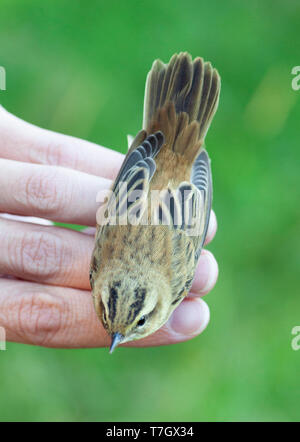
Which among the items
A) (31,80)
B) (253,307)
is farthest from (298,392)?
(31,80)

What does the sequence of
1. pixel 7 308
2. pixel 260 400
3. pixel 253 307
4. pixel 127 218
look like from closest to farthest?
1. pixel 127 218
2. pixel 7 308
3. pixel 260 400
4. pixel 253 307

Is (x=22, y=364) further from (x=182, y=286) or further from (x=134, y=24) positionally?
(x=134, y=24)

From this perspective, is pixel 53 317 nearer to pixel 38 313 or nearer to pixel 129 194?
pixel 38 313

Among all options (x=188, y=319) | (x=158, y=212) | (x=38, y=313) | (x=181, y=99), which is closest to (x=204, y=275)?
(x=188, y=319)

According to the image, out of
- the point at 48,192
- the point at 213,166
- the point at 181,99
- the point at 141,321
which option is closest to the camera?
the point at 141,321

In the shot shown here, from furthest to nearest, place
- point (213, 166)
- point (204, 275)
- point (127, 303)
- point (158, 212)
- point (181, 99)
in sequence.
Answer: point (213, 166), point (181, 99), point (204, 275), point (158, 212), point (127, 303)
